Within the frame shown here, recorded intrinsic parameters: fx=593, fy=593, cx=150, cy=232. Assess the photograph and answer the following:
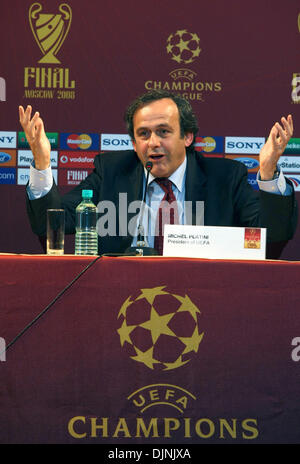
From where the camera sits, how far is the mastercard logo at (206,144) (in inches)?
151

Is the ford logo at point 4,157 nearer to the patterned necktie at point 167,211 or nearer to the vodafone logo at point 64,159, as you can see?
the vodafone logo at point 64,159

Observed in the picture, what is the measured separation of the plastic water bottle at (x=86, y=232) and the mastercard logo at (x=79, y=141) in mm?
1434

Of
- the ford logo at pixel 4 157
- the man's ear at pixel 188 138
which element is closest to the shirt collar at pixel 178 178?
the man's ear at pixel 188 138

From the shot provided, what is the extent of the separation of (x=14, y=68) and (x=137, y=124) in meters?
1.38

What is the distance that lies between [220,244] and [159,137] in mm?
1090

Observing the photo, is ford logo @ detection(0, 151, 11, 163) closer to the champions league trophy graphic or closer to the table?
Answer: the champions league trophy graphic

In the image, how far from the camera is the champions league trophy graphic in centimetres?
377

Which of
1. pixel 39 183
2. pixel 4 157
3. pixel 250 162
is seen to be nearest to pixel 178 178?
pixel 39 183

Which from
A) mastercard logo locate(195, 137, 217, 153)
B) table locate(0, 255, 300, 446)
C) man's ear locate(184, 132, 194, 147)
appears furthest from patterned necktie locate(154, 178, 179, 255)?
mastercard logo locate(195, 137, 217, 153)

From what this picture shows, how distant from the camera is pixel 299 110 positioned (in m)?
3.82

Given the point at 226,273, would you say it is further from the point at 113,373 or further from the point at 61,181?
the point at 61,181

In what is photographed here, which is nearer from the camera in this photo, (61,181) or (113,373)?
(113,373)

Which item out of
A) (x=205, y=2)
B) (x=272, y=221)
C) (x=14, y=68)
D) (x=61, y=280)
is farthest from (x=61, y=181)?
(x=61, y=280)

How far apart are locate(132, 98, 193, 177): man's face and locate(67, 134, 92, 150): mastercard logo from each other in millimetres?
1044
